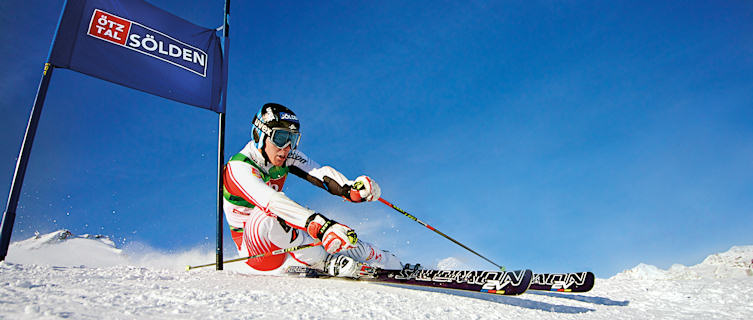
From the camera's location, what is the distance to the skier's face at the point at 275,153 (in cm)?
484

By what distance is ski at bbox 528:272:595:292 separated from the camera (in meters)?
3.93

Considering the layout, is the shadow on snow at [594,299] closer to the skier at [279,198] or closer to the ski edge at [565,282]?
the ski edge at [565,282]

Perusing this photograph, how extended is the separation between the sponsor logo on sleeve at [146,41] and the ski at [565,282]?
6.13m

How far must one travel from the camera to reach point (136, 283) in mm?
3201

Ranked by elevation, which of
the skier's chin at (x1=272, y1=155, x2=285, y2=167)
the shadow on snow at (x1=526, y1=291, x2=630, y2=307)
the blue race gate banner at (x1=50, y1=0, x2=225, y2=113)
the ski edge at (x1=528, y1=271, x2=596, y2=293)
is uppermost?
the blue race gate banner at (x1=50, y1=0, x2=225, y2=113)

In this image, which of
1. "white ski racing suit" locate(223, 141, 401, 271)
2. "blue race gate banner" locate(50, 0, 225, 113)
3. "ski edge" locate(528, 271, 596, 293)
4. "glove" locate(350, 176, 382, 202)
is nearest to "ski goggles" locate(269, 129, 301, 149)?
"white ski racing suit" locate(223, 141, 401, 271)

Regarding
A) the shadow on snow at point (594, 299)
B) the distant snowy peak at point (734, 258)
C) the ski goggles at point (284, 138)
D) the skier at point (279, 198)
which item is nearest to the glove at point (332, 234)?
the skier at point (279, 198)

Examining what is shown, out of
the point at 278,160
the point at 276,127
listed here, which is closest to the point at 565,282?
the point at 278,160

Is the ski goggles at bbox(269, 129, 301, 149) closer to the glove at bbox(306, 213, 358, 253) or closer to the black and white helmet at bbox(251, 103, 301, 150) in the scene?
the black and white helmet at bbox(251, 103, 301, 150)

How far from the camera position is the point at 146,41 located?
5824mm

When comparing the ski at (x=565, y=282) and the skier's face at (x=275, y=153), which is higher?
the skier's face at (x=275, y=153)

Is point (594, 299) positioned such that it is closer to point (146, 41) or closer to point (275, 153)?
point (275, 153)

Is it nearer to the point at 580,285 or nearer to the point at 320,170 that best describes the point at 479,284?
the point at 580,285

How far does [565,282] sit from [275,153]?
12.2ft
